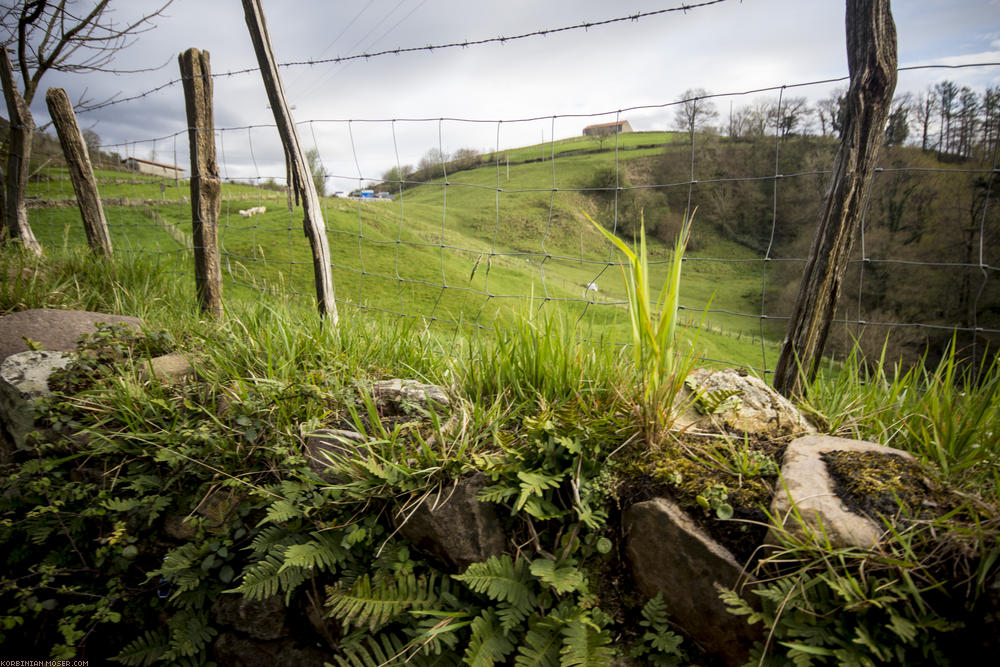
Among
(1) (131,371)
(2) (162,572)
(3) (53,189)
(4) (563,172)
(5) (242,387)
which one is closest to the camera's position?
(2) (162,572)

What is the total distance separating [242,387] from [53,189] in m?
15.4

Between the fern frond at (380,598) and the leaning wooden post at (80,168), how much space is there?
17.2 ft

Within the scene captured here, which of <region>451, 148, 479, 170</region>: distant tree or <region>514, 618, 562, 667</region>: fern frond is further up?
<region>451, 148, 479, 170</region>: distant tree

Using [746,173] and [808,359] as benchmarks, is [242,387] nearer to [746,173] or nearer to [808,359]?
[808,359]

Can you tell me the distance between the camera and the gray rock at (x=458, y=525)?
2.03 metres

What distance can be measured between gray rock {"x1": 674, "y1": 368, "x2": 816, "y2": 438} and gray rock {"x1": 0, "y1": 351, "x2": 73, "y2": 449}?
12.2 feet

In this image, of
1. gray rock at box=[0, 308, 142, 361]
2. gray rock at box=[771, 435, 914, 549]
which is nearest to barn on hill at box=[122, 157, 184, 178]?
gray rock at box=[0, 308, 142, 361]

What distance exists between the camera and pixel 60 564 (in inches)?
106

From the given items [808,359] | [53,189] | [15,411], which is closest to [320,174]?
[15,411]

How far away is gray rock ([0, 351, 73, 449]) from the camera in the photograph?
119 inches

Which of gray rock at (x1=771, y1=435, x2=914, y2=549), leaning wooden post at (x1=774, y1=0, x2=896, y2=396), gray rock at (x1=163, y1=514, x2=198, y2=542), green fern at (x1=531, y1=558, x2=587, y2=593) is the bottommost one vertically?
gray rock at (x1=163, y1=514, x2=198, y2=542)

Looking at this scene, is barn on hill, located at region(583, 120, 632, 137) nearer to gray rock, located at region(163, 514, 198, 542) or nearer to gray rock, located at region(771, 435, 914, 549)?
gray rock, located at region(771, 435, 914, 549)

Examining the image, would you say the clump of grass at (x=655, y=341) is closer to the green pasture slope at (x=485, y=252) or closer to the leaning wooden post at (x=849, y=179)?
the green pasture slope at (x=485, y=252)

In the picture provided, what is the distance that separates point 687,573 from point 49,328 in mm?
4495
